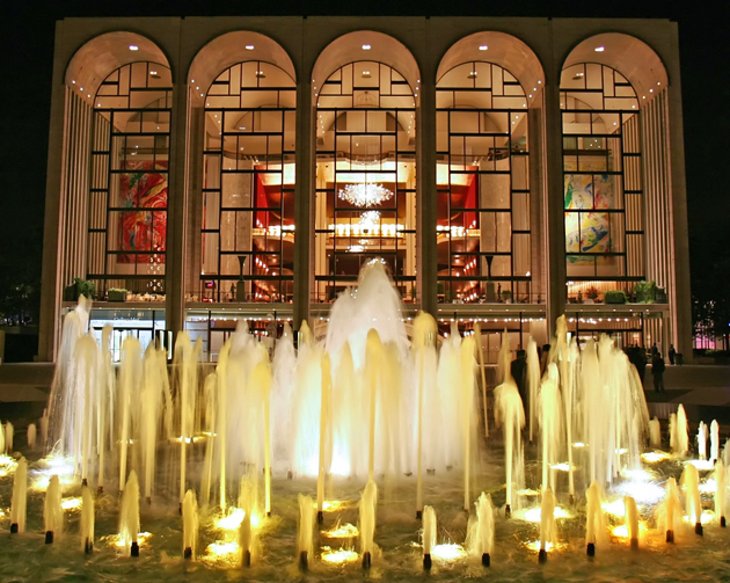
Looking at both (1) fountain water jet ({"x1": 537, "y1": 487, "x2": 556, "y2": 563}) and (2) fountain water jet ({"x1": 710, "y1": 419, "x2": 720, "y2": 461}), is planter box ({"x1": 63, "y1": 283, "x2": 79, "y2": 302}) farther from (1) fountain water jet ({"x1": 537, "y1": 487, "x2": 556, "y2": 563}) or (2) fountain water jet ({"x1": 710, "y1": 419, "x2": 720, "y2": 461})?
(1) fountain water jet ({"x1": 537, "y1": 487, "x2": 556, "y2": 563})

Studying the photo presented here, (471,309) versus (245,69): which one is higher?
(245,69)

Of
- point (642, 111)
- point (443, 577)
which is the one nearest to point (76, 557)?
point (443, 577)

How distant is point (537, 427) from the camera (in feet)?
42.0

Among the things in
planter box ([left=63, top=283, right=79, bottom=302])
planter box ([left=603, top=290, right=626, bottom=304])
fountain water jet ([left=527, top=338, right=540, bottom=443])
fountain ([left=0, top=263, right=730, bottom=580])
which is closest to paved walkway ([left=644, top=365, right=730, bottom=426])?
fountain ([left=0, top=263, right=730, bottom=580])

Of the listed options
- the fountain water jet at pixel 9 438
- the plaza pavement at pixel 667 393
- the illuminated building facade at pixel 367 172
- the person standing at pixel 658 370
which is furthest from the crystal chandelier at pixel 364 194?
the fountain water jet at pixel 9 438

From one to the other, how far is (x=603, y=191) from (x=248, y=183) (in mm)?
17822

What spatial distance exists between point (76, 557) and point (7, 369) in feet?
59.2

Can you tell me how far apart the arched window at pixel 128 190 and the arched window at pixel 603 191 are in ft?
65.5

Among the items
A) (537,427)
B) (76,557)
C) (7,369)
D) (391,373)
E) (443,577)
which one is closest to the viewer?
(443,577)

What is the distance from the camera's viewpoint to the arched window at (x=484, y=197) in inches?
1265

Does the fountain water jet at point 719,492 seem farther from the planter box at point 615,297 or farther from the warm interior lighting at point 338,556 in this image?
the planter box at point 615,297

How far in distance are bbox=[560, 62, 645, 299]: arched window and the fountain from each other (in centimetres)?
1995

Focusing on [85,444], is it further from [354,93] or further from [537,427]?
[354,93]

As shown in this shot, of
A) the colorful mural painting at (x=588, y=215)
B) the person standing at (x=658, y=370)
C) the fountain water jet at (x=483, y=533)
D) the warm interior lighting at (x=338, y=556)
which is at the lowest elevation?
the warm interior lighting at (x=338, y=556)
